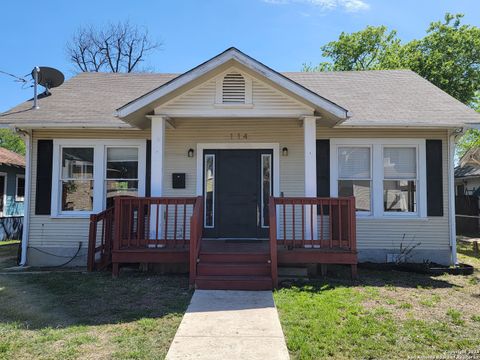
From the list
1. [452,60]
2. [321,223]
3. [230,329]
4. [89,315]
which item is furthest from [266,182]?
[452,60]

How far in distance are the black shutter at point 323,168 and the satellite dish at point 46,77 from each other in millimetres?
6449

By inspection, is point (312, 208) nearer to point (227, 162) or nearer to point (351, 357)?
point (227, 162)

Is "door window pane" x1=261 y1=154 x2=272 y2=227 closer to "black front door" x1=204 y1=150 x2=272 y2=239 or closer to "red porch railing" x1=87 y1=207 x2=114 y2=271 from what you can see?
"black front door" x1=204 y1=150 x2=272 y2=239

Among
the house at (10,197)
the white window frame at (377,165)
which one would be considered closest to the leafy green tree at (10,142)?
the house at (10,197)

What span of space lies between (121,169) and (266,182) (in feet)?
10.4

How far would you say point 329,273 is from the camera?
22.9 ft

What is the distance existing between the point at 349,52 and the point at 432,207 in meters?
20.4

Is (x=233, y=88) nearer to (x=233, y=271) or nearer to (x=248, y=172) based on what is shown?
(x=248, y=172)

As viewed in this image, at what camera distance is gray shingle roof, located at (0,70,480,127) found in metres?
7.71

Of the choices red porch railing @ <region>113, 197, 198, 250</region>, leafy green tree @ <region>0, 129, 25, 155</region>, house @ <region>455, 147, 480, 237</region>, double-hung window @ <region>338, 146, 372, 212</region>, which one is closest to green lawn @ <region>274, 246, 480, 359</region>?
double-hung window @ <region>338, 146, 372, 212</region>

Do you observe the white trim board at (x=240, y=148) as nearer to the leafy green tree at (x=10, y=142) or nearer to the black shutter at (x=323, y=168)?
the black shutter at (x=323, y=168)

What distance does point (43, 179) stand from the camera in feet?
26.8

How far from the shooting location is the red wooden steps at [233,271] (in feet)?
19.1

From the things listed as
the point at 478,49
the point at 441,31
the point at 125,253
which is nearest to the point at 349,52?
the point at 441,31
